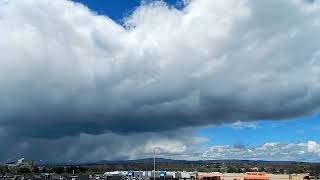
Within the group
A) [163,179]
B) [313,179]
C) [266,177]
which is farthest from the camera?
[163,179]

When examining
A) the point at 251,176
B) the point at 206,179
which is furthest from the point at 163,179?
the point at 251,176

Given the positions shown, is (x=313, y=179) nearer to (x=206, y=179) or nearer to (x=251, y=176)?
(x=251, y=176)

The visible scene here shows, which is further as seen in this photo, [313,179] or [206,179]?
[206,179]

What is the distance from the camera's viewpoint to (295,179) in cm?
16338

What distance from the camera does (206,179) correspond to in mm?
196625

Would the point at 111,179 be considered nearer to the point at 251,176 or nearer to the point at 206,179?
the point at 206,179

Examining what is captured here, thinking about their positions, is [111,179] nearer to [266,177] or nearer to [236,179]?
[236,179]

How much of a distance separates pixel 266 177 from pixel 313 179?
18149 millimetres

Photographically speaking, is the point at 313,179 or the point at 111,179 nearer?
the point at 313,179

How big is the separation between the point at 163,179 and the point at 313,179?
192 feet

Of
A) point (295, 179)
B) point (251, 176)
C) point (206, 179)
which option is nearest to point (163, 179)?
point (206, 179)

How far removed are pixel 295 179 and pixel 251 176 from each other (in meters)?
16.1

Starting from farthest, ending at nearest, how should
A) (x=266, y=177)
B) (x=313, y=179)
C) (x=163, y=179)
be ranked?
(x=163, y=179)
(x=266, y=177)
(x=313, y=179)

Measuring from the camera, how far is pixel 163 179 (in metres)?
192
